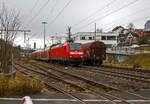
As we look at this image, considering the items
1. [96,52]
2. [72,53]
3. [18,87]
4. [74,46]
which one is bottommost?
[18,87]

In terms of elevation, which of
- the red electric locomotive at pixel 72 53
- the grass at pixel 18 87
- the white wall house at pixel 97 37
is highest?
the white wall house at pixel 97 37

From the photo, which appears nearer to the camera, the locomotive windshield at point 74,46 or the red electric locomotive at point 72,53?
the red electric locomotive at point 72,53

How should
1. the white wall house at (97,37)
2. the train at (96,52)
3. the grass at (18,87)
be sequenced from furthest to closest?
the white wall house at (97,37), the train at (96,52), the grass at (18,87)

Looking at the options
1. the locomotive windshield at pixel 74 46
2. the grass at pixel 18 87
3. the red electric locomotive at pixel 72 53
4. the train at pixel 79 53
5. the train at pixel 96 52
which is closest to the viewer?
the grass at pixel 18 87

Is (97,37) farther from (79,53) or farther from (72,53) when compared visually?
(72,53)

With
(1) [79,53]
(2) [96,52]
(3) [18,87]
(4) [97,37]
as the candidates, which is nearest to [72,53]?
(1) [79,53]

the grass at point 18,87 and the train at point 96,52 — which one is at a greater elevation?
the train at point 96,52

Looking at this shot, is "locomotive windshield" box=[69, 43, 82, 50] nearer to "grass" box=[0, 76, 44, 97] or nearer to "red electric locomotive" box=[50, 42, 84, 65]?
"red electric locomotive" box=[50, 42, 84, 65]

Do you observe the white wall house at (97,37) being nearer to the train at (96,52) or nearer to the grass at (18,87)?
the train at (96,52)

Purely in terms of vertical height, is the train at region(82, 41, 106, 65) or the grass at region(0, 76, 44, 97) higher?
the train at region(82, 41, 106, 65)

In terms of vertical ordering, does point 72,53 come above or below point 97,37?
below

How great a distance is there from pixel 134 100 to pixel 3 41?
22.1ft

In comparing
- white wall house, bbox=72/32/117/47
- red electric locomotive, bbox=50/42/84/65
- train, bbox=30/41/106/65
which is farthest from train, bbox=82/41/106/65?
white wall house, bbox=72/32/117/47

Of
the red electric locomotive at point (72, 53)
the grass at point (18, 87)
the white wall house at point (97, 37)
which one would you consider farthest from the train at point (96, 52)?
the white wall house at point (97, 37)
